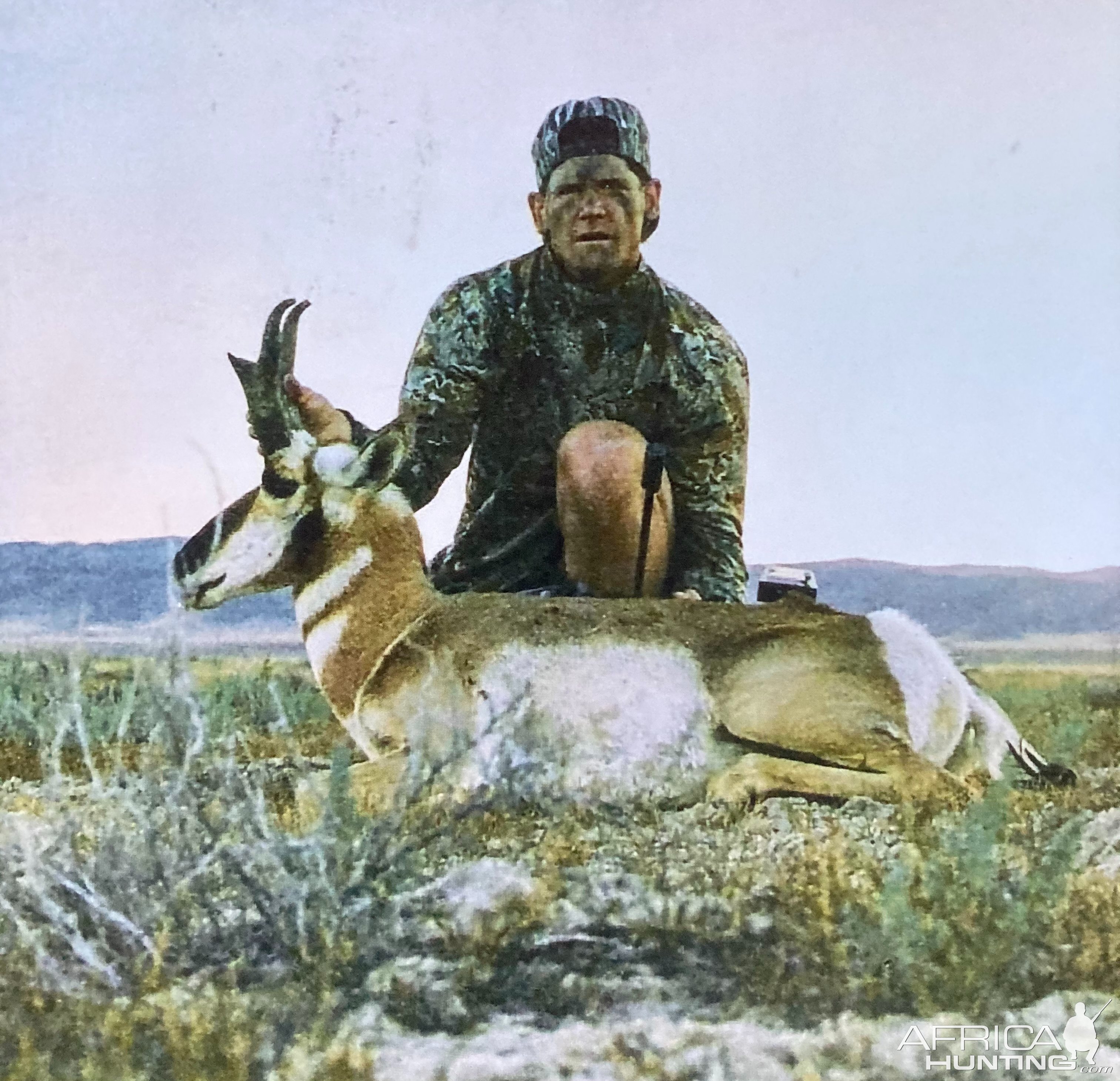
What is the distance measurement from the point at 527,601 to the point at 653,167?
3.52ft

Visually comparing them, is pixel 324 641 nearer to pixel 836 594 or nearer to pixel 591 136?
pixel 836 594

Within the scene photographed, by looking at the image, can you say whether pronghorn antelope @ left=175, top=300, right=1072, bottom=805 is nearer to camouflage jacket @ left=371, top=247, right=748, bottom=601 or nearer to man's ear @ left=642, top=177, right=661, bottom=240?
camouflage jacket @ left=371, top=247, right=748, bottom=601

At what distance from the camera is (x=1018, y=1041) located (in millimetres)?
2686

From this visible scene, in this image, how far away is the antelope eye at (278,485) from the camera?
290 centimetres

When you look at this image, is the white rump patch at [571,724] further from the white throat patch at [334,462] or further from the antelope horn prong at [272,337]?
the antelope horn prong at [272,337]

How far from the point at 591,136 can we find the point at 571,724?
1.36 metres

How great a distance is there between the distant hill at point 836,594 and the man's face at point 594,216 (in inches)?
31.6

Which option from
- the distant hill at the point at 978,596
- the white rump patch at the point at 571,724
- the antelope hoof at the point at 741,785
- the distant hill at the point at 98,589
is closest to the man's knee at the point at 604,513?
the white rump patch at the point at 571,724

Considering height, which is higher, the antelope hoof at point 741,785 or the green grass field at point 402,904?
the antelope hoof at point 741,785

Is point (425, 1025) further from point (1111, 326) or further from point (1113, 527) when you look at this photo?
point (1111, 326)

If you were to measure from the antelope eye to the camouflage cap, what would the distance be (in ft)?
2.99

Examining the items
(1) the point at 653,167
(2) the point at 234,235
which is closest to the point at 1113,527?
(1) the point at 653,167

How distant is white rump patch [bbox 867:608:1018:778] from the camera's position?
113 inches

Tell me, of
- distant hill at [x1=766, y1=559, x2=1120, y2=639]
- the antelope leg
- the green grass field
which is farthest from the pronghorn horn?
the antelope leg
